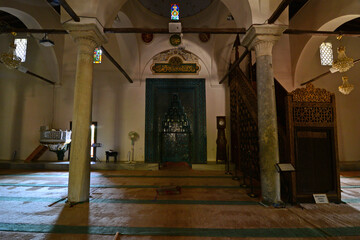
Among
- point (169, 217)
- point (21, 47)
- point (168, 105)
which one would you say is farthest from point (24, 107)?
point (169, 217)

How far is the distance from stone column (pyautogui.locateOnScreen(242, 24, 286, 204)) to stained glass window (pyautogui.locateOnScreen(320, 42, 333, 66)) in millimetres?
7680

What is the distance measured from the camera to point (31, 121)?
984 centimetres

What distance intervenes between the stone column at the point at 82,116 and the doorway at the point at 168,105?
5.39m

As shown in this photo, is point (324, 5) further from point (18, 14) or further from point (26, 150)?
point (26, 150)

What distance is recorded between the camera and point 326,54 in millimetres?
9734

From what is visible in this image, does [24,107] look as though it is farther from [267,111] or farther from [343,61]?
[343,61]

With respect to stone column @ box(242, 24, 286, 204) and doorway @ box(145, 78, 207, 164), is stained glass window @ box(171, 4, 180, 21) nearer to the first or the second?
doorway @ box(145, 78, 207, 164)

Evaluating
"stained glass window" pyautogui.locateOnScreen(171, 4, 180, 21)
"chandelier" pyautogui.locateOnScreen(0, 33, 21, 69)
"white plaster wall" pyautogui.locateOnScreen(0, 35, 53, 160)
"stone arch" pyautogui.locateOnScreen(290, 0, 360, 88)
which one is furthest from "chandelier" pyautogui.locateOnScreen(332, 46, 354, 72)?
"white plaster wall" pyautogui.locateOnScreen(0, 35, 53, 160)

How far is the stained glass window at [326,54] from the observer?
31.8ft

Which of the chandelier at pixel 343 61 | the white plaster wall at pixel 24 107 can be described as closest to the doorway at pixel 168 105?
the white plaster wall at pixel 24 107

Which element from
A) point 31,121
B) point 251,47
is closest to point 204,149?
point 251,47

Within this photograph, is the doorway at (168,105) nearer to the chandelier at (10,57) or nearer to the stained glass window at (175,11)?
the stained glass window at (175,11)

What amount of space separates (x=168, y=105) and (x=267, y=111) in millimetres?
6166

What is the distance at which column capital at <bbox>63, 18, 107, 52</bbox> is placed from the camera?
13.0ft
